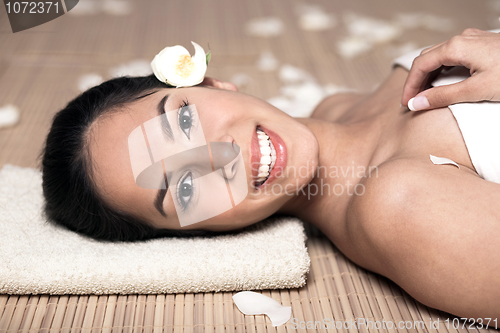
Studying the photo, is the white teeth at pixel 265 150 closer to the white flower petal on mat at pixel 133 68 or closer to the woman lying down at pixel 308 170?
the woman lying down at pixel 308 170

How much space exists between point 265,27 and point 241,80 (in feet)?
1.83

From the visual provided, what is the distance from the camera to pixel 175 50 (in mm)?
1403

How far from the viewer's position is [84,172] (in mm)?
1265

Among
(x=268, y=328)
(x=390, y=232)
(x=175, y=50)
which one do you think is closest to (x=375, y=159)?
(x=390, y=232)

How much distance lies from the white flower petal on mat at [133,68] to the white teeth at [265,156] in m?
1.32

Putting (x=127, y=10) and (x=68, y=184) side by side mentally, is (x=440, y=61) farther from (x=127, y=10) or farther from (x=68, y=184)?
(x=127, y=10)

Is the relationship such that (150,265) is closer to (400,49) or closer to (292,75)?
(292,75)

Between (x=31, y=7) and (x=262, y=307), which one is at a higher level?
(x=31, y=7)

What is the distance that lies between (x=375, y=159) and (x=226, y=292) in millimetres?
624

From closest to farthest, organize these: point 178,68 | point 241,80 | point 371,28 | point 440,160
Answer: point 440,160 → point 178,68 → point 241,80 → point 371,28

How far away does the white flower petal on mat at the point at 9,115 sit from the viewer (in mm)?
2070

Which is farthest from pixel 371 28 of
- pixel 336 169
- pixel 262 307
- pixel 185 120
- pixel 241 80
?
pixel 262 307

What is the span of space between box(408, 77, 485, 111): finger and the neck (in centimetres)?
20

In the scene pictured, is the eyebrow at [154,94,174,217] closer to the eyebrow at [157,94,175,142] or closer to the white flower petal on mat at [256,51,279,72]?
the eyebrow at [157,94,175,142]
